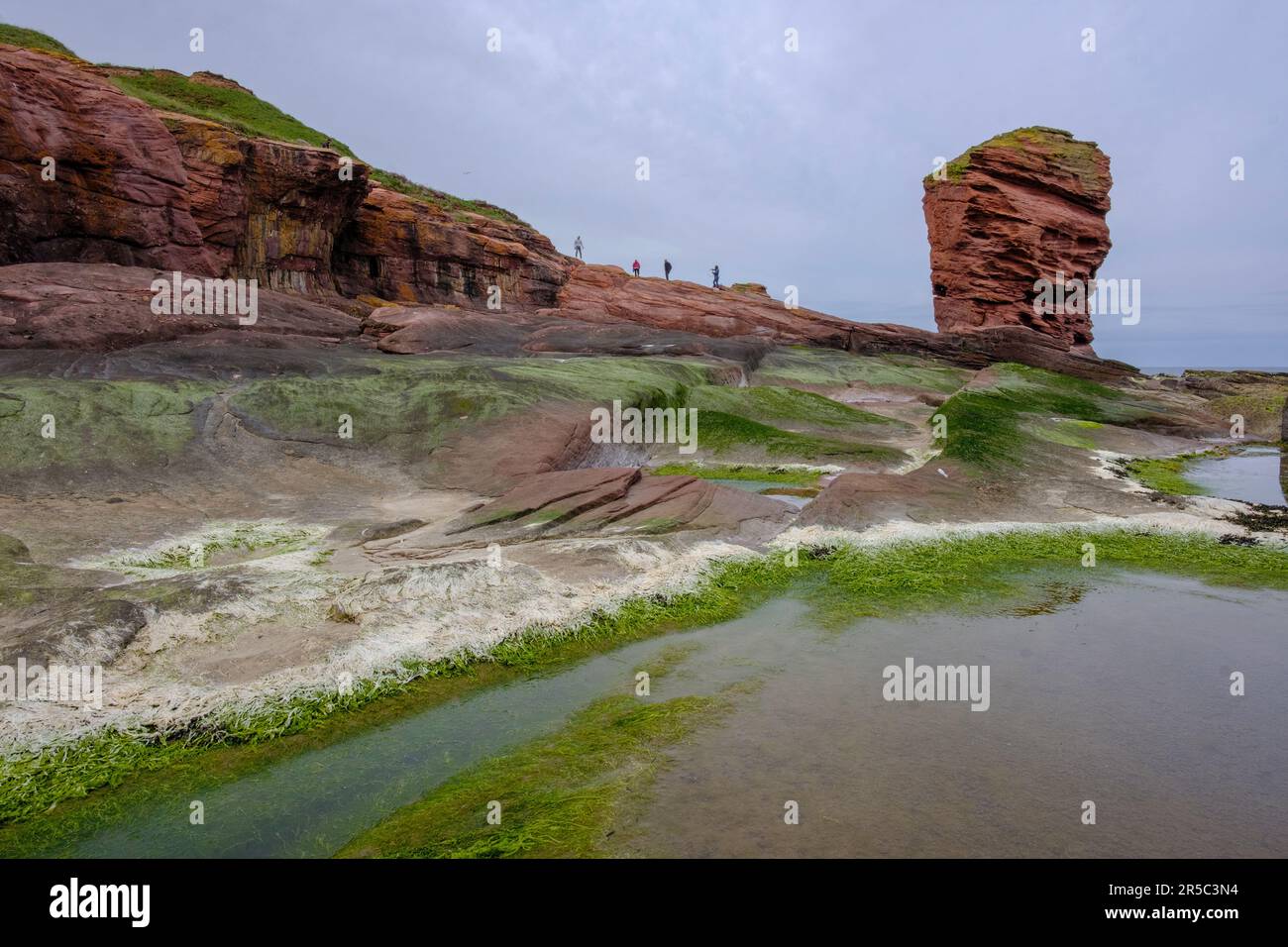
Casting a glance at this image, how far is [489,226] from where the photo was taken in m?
69.8

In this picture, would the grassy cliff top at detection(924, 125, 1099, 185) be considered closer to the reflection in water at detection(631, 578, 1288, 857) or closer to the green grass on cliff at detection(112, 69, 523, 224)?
the green grass on cliff at detection(112, 69, 523, 224)

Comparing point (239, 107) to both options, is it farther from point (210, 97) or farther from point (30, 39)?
point (30, 39)

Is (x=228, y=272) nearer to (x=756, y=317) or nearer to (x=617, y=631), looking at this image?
(x=756, y=317)

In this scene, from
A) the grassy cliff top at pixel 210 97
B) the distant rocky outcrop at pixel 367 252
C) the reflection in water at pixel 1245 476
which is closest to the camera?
the reflection in water at pixel 1245 476

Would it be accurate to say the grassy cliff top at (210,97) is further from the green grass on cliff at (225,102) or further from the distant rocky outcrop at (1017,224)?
the distant rocky outcrop at (1017,224)

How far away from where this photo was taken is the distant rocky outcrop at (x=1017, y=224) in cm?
5981

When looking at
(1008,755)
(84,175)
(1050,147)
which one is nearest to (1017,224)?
(1050,147)

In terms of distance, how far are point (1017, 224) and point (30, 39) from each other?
84.6 metres

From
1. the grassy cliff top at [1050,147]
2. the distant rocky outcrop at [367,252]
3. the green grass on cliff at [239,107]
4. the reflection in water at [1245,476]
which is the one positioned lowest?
the reflection in water at [1245,476]

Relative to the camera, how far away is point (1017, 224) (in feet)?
195

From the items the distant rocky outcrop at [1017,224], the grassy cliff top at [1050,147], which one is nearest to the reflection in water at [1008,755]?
the distant rocky outcrop at [1017,224]

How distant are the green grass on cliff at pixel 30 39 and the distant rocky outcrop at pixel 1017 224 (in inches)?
2930

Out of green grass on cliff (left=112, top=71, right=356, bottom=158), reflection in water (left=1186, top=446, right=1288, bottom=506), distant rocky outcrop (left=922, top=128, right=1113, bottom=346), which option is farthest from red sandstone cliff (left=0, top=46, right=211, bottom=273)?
distant rocky outcrop (left=922, top=128, right=1113, bottom=346)

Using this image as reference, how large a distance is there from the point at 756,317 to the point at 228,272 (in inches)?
1391
